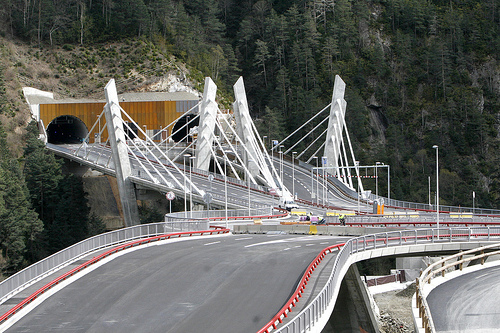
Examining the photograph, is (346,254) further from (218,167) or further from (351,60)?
(351,60)

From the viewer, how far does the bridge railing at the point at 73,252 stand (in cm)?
2523

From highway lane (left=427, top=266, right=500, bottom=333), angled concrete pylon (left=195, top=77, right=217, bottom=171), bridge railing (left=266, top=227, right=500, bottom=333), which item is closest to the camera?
bridge railing (left=266, top=227, right=500, bottom=333)

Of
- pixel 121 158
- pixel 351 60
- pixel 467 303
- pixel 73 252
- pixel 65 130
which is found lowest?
pixel 467 303

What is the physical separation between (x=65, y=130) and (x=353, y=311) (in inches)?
3968

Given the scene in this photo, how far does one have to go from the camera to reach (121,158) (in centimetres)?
8200

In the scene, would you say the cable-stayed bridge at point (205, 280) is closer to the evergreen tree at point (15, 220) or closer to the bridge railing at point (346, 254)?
the bridge railing at point (346, 254)

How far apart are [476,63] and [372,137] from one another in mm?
28149

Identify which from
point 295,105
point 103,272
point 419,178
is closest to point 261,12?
point 295,105

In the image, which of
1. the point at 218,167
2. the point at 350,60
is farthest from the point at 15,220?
the point at 350,60

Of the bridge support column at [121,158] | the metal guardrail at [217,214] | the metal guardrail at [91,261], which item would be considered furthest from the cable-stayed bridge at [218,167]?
the metal guardrail at [91,261]

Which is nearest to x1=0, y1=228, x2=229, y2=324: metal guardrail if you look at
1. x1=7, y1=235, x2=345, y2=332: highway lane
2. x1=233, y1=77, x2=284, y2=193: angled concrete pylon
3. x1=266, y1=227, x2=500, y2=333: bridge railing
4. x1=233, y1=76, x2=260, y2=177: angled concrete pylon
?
x1=7, y1=235, x2=345, y2=332: highway lane

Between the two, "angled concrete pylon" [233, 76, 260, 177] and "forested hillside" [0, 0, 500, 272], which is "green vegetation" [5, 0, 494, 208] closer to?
"forested hillside" [0, 0, 500, 272]

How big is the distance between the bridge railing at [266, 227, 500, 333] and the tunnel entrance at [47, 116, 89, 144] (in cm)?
9282

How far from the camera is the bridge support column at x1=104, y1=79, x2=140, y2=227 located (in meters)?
81.2
